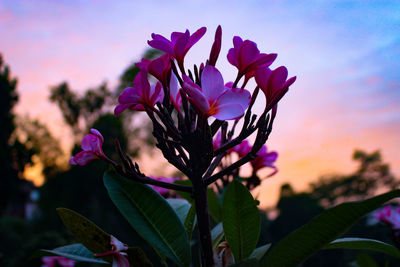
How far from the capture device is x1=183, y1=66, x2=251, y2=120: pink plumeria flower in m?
0.74

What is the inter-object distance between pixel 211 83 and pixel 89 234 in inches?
18.7

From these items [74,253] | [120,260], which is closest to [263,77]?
[120,260]

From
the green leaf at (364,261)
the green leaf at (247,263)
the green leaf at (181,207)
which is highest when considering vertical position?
the green leaf at (181,207)

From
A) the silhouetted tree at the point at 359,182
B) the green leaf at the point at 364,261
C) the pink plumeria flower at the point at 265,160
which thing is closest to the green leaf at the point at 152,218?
the pink plumeria flower at the point at 265,160

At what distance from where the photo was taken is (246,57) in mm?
842

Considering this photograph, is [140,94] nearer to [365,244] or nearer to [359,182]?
[365,244]

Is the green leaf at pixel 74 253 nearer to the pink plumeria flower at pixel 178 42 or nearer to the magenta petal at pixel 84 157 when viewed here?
the magenta petal at pixel 84 157

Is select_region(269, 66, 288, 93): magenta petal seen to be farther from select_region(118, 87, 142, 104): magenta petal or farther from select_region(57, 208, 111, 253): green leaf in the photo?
select_region(57, 208, 111, 253): green leaf

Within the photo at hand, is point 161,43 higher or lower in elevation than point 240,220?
higher

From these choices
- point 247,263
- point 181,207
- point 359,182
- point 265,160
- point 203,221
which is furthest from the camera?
point 359,182

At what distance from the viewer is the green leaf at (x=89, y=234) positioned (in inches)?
32.4

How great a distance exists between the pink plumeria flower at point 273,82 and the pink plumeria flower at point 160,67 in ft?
0.74

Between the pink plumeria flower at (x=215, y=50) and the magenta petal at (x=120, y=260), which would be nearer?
the magenta petal at (x=120, y=260)

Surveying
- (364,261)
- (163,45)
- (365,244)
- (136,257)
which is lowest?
(364,261)
